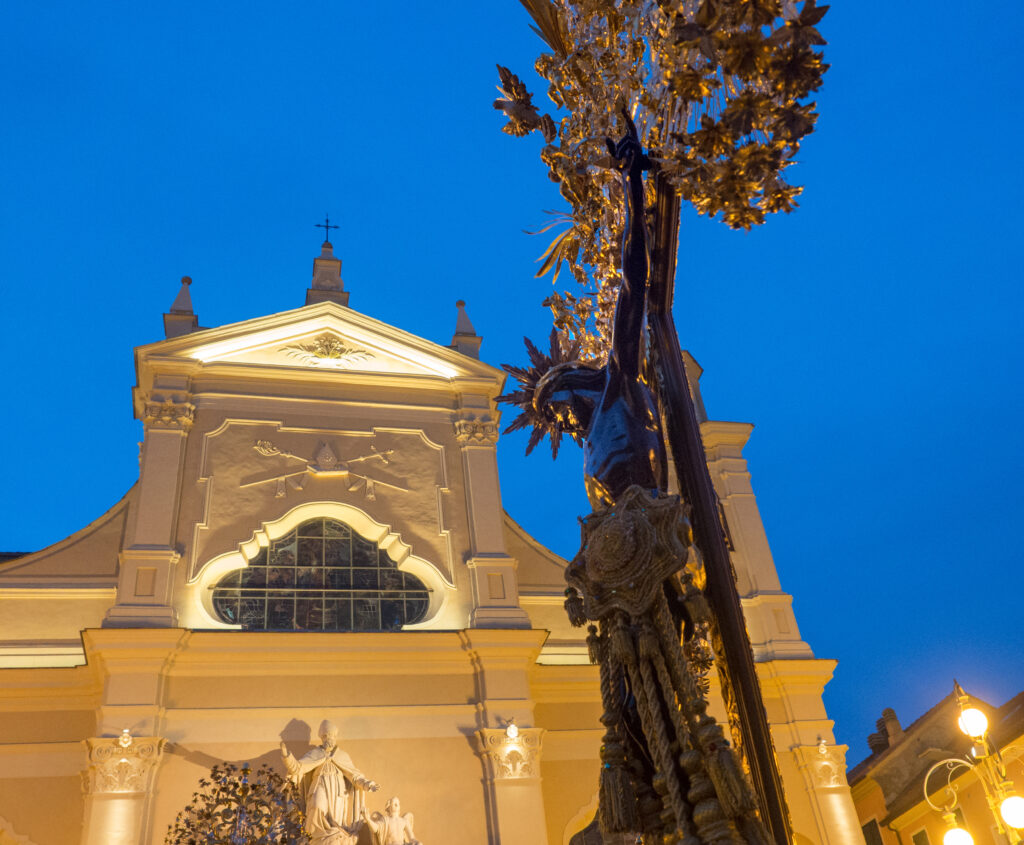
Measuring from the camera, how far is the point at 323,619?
14320 mm

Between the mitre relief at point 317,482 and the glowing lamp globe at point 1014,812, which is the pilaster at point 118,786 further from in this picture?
the glowing lamp globe at point 1014,812

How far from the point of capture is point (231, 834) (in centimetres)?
1016

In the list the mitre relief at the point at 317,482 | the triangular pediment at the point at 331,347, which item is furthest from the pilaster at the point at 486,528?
the triangular pediment at the point at 331,347

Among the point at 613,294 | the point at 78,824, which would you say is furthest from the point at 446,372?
the point at 613,294

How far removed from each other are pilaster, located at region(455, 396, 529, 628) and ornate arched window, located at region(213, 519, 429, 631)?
1.03 m

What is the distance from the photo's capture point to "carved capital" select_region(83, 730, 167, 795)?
11633 mm

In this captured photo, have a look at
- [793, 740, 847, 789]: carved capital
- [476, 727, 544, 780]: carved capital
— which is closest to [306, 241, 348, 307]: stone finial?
[476, 727, 544, 780]: carved capital

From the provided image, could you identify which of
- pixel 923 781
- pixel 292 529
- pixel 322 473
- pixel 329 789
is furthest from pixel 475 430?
pixel 923 781

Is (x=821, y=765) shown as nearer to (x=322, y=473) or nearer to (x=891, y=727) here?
(x=322, y=473)

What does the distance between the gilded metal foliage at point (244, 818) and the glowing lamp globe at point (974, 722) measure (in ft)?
23.1

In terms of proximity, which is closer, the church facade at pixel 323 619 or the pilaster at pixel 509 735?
the church facade at pixel 323 619

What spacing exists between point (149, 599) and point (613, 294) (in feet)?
38.9

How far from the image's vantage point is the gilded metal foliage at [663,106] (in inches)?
96.4

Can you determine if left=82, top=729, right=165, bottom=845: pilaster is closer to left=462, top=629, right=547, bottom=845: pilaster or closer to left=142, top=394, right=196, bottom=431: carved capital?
left=462, top=629, right=547, bottom=845: pilaster
